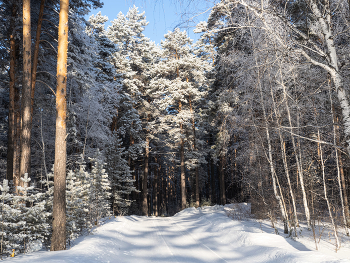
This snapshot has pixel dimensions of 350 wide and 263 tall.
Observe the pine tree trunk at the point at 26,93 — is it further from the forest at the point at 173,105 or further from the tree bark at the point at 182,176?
the tree bark at the point at 182,176

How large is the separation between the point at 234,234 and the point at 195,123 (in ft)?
53.5

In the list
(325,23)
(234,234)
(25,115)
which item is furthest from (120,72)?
(325,23)

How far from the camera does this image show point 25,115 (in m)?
8.70

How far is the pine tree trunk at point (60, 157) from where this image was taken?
6338 millimetres

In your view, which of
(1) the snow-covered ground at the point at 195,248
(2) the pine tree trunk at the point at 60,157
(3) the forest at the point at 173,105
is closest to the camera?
(3) the forest at the point at 173,105

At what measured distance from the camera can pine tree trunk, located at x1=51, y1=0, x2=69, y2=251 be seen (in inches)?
250

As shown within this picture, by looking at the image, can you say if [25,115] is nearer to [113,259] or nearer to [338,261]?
[113,259]

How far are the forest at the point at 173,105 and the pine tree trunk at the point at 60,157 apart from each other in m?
0.03

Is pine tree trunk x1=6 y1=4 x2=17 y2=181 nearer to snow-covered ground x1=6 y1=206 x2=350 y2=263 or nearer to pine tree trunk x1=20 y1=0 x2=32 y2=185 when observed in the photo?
pine tree trunk x1=20 y1=0 x2=32 y2=185

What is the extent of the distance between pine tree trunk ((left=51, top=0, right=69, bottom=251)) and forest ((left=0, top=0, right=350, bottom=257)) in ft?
0.10

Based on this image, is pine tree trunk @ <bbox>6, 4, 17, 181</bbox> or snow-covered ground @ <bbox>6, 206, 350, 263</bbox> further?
pine tree trunk @ <bbox>6, 4, 17, 181</bbox>

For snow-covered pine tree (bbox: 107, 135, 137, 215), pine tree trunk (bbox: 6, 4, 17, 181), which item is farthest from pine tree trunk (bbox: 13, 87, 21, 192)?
snow-covered pine tree (bbox: 107, 135, 137, 215)

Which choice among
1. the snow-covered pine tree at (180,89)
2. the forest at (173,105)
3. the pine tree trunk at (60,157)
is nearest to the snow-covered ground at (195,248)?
the pine tree trunk at (60,157)

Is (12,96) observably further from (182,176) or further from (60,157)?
(182,176)
